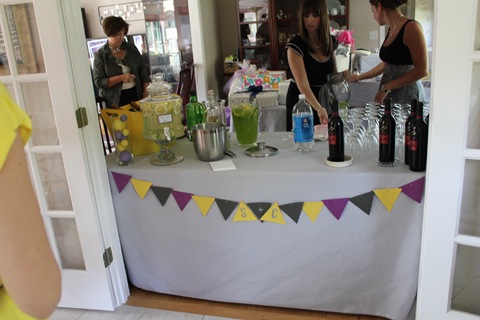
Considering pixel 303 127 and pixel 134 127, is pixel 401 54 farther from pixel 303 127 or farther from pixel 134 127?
pixel 134 127

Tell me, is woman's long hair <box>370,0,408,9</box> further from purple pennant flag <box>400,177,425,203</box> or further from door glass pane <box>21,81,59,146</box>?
door glass pane <box>21,81,59,146</box>

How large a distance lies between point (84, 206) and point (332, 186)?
1140mm

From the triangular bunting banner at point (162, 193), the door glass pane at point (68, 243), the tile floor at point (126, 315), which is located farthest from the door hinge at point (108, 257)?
the triangular bunting banner at point (162, 193)

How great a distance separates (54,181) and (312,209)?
3.98ft

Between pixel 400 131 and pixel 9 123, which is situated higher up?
pixel 9 123

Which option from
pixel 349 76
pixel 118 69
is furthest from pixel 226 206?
pixel 118 69

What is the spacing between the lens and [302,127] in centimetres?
198

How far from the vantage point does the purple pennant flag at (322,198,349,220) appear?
A: 5.89 feet

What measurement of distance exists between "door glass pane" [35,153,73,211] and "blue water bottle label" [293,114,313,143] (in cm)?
110

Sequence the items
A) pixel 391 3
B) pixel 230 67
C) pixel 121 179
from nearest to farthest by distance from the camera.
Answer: pixel 121 179 < pixel 391 3 < pixel 230 67

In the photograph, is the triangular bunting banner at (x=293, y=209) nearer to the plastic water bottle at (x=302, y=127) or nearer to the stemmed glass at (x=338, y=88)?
the plastic water bottle at (x=302, y=127)

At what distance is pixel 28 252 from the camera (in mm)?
705

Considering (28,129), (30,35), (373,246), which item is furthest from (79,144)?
(373,246)

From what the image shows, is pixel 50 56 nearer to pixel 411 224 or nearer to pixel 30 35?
pixel 30 35
